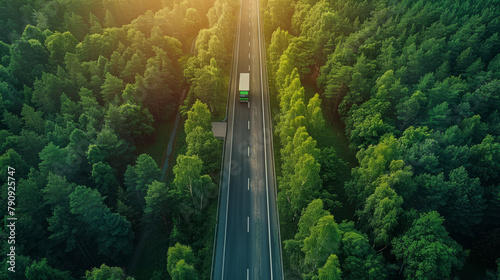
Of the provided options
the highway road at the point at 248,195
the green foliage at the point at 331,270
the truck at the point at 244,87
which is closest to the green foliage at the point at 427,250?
the green foliage at the point at 331,270

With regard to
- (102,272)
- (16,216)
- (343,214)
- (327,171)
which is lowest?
(102,272)

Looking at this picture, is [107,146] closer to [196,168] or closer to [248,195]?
[196,168]

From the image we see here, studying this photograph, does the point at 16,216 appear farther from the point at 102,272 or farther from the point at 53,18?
the point at 53,18

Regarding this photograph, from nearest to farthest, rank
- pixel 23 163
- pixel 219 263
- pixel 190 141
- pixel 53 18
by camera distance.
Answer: pixel 219 263 < pixel 23 163 < pixel 190 141 < pixel 53 18

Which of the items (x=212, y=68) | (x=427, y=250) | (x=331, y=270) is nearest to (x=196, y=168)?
(x=331, y=270)

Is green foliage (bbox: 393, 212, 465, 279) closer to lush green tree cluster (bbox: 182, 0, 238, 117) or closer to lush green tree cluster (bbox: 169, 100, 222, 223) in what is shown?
lush green tree cluster (bbox: 169, 100, 222, 223)

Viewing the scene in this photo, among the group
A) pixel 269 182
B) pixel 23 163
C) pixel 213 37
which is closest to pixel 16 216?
pixel 23 163
